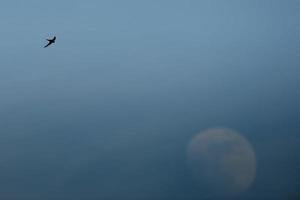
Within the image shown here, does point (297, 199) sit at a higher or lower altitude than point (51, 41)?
lower

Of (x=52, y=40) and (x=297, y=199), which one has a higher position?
(x=52, y=40)

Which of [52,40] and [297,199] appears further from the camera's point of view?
[297,199]

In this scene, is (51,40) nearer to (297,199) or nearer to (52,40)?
(52,40)

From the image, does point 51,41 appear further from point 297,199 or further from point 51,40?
point 297,199

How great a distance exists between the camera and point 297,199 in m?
192

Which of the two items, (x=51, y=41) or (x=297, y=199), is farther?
(x=297, y=199)

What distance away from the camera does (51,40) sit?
349 feet

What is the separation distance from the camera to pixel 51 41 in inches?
4186

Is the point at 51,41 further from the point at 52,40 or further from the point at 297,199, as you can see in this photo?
the point at 297,199

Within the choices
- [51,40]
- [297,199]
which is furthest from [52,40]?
[297,199]

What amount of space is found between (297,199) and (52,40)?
6503 inches

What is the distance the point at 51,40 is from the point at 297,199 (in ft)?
543

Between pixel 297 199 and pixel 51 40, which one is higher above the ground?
pixel 51 40
